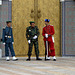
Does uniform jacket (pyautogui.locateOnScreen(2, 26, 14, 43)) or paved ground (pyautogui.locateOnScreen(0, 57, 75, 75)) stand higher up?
uniform jacket (pyautogui.locateOnScreen(2, 26, 14, 43))

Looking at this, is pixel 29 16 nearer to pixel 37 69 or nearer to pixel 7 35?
pixel 7 35

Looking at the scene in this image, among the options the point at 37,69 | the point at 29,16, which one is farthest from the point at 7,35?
the point at 37,69

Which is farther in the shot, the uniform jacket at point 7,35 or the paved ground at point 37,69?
the uniform jacket at point 7,35

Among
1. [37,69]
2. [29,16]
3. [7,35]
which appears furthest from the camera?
[29,16]

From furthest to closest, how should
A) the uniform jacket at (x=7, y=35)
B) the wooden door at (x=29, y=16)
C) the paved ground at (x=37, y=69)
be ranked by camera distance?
the wooden door at (x=29, y=16), the uniform jacket at (x=7, y=35), the paved ground at (x=37, y=69)

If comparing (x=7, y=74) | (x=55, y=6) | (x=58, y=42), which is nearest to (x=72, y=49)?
(x=58, y=42)

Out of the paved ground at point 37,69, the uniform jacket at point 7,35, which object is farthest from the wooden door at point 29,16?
the paved ground at point 37,69

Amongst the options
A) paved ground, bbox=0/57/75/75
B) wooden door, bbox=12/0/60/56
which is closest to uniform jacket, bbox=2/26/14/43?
wooden door, bbox=12/0/60/56

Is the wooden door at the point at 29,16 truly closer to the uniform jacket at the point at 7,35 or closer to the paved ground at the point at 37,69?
the uniform jacket at the point at 7,35

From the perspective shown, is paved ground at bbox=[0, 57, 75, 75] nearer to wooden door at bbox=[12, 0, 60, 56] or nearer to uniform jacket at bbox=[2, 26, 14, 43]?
uniform jacket at bbox=[2, 26, 14, 43]

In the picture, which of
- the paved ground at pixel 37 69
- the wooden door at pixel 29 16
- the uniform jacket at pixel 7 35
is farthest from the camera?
the wooden door at pixel 29 16

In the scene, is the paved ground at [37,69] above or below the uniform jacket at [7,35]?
below

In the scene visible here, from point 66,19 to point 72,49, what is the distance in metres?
1.48

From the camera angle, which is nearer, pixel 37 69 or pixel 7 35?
pixel 37 69
